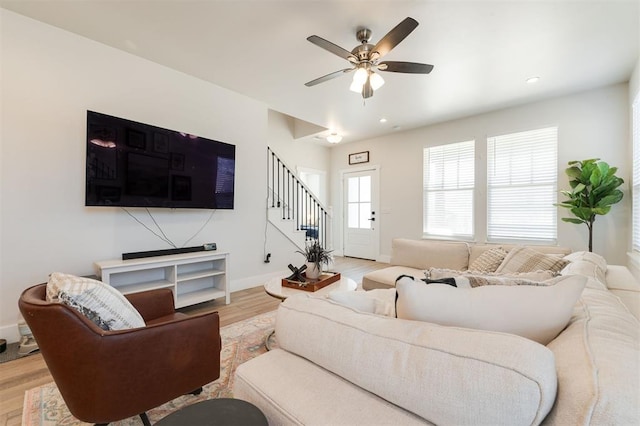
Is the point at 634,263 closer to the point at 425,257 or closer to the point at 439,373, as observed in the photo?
the point at 425,257

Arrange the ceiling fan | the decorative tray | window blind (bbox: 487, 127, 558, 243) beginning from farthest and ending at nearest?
window blind (bbox: 487, 127, 558, 243) → the decorative tray → the ceiling fan

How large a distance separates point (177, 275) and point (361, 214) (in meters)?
4.23

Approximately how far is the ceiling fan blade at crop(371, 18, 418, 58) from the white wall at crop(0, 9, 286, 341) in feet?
7.88

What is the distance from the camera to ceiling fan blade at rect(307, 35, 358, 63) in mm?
2072

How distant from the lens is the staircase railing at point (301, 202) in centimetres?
530

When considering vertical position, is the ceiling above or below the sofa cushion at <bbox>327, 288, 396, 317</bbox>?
above

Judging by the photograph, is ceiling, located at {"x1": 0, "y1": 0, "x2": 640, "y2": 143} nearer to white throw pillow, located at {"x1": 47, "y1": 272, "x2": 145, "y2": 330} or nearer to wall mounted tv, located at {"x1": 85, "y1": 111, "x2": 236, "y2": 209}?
wall mounted tv, located at {"x1": 85, "y1": 111, "x2": 236, "y2": 209}

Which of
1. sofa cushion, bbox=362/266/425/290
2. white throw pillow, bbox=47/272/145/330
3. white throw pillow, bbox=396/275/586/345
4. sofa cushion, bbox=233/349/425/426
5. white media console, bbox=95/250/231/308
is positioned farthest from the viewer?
sofa cushion, bbox=362/266/425/290

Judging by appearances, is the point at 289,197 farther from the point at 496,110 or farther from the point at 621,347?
the point at 621,347

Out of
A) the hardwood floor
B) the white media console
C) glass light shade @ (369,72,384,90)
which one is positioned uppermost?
→ glass light shade @ (369,72,384,90)

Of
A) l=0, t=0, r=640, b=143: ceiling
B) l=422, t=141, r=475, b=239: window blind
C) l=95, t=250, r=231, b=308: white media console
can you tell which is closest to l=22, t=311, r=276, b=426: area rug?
l=95, t=250, r=231, b=308: white media console

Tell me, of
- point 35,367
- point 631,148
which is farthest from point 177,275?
point 631,148

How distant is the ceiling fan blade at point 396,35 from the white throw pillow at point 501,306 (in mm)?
1769

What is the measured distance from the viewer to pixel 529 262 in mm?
2211
